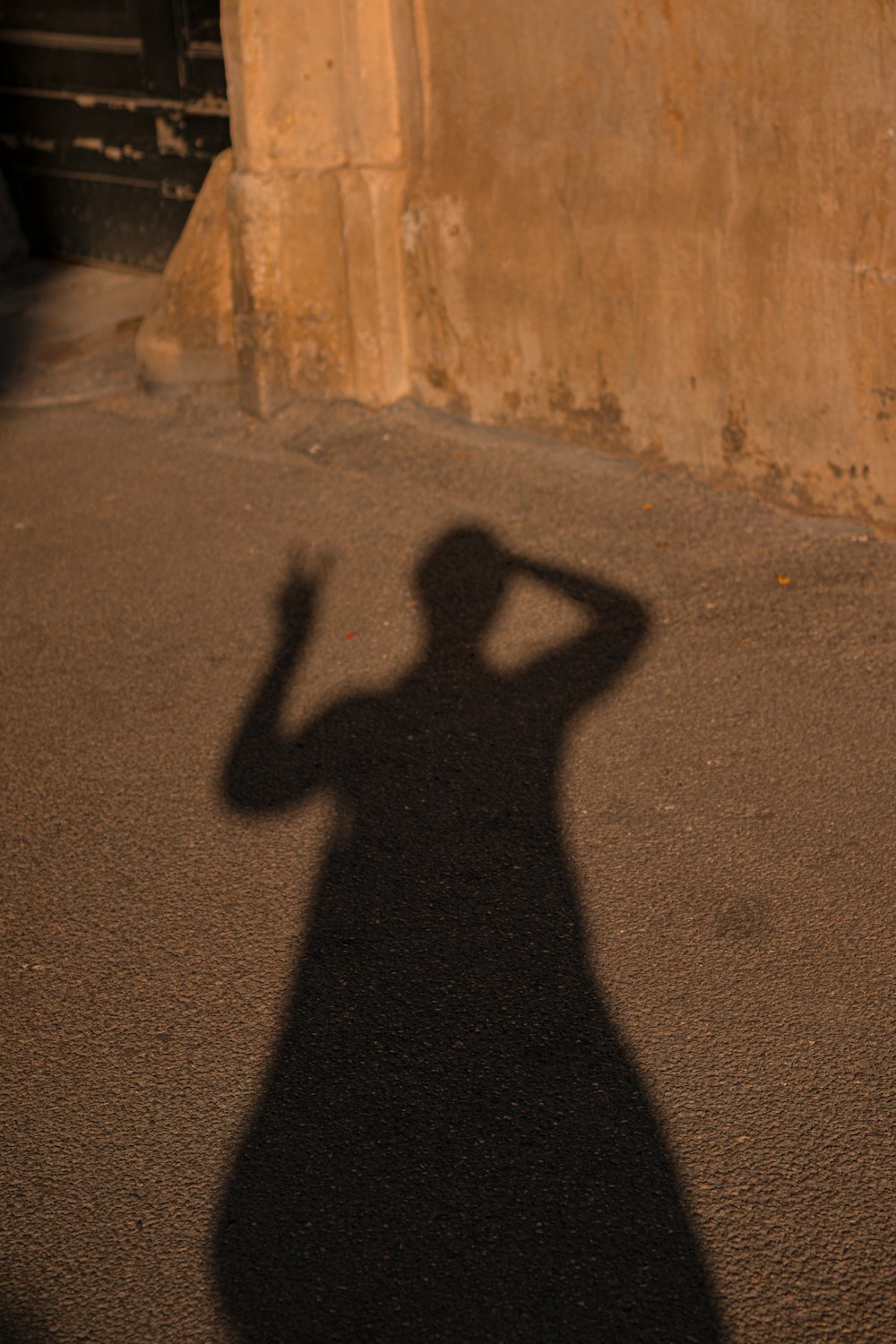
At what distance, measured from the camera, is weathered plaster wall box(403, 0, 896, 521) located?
15.4 ft

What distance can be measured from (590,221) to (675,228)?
39 centimetres

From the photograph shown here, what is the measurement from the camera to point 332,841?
3443 mm

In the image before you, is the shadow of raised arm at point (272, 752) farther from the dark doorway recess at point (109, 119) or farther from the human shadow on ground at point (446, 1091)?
the dark doorway recess at point (109, 119)

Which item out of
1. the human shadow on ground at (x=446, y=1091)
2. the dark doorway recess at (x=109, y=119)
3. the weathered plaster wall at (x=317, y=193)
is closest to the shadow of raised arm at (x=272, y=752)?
the human shadow on ground at (x=446, y=1091)

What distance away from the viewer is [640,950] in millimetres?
3014

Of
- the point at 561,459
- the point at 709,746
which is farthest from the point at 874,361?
the point at 709,746

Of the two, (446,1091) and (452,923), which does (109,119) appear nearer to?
(452,923)

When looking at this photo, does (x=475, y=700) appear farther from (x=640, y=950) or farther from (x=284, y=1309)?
(x=284, y=1309)

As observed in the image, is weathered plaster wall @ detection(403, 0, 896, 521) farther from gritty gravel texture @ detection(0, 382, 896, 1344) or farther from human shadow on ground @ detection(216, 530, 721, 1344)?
human shadow on ground @ detection(216, 530, 721, 1344)

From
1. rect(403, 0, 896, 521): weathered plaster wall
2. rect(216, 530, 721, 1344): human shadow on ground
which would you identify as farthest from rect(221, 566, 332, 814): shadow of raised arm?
rect(403, 0, 896, 521): weathered plaster wall

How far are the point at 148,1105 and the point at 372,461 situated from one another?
12.0ft

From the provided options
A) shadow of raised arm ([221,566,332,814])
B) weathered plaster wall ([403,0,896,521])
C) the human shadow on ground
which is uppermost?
weathered plaster wall ([403,0,896,521])

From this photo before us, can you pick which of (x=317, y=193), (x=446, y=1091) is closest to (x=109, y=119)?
(x=317, y=193)

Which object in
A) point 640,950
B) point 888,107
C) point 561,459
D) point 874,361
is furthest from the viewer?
point 561,459
